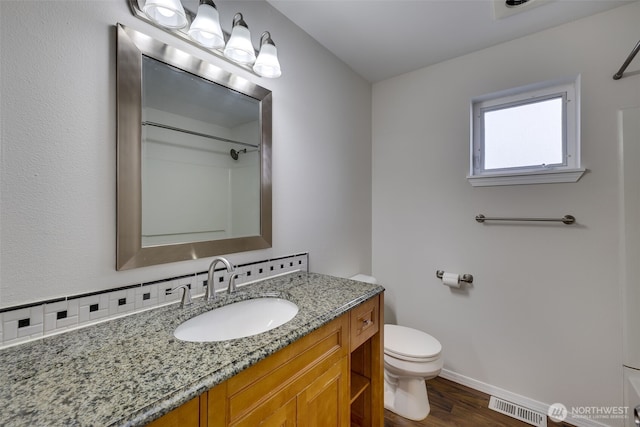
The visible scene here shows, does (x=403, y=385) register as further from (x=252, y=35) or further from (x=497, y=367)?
(x=252, y=35)

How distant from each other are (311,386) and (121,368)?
1.91ft

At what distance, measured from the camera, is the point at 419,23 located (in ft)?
5.35

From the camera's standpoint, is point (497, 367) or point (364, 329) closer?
point (364, 329)

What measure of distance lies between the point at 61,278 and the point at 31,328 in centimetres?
15

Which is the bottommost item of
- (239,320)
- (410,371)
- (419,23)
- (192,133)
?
(410,371)

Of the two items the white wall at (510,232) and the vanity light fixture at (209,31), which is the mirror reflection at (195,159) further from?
the white wall at (510,232)

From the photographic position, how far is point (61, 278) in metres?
0.85

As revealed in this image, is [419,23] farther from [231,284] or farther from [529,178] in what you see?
[231,284]

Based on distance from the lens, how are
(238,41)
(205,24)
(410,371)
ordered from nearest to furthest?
(205,24), (238,41), (410,371)

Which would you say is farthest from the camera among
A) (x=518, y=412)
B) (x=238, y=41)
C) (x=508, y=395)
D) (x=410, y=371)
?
(x=508, y=395)

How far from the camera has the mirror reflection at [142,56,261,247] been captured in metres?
1.05

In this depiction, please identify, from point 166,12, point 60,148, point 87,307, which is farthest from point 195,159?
point 87,307

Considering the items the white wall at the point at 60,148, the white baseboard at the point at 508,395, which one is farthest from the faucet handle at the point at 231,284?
the white baseboard at the point at 508,395

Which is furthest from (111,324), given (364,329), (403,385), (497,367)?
(497,367)
